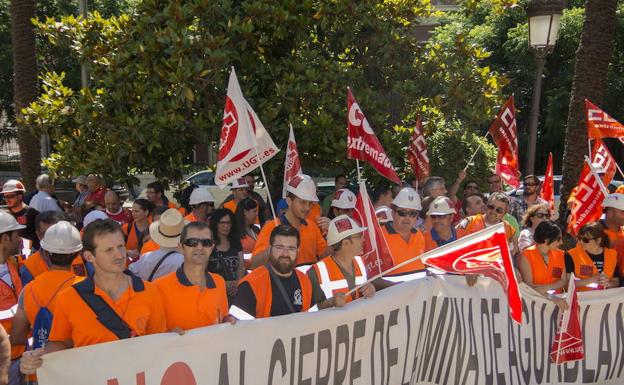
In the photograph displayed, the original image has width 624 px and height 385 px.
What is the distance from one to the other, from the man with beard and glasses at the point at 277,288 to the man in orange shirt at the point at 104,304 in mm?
530

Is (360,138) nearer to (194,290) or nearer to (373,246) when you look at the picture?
(373,246)

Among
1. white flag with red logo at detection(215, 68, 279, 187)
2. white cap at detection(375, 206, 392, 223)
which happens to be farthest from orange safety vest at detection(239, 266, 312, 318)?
white cap at detection(375, 206, 392, 223)

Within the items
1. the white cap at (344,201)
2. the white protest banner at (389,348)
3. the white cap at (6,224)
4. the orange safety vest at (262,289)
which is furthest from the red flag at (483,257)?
the white cap at (6,224)

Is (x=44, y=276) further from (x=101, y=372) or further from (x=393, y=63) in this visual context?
(x=393, y=63)

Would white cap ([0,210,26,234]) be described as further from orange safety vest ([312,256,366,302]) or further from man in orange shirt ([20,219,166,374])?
orange safety vest ([312,256,366,302])

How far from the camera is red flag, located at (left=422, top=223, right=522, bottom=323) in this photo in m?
4.16

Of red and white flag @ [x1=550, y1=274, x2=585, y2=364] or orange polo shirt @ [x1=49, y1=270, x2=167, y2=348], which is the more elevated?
orange polo shirt @ [x1=49, y1=270, x2=167, y2=348]

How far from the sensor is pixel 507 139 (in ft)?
27.6

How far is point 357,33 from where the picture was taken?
8242 mm

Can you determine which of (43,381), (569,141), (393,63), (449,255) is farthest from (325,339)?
(569,141)

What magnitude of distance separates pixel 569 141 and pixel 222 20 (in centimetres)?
550

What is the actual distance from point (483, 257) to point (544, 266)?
1.59m

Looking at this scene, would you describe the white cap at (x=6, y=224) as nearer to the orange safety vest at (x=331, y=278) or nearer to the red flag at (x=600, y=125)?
the orange safety vest at (x=331, y=278)

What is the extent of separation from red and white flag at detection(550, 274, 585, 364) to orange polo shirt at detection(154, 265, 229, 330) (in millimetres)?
2733
